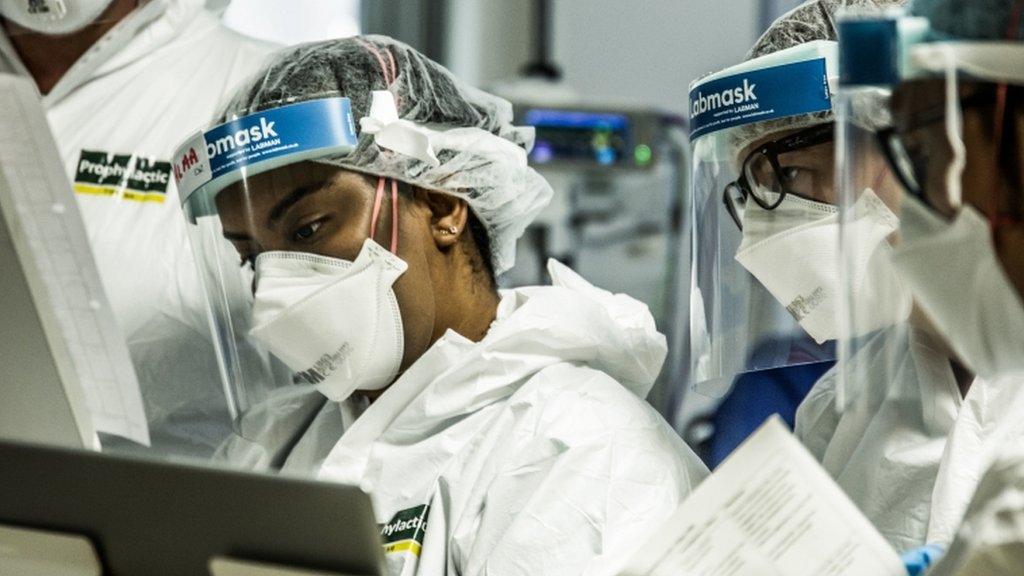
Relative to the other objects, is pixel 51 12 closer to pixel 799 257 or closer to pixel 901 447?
pixel 799 257

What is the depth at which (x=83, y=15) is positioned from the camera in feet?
6.86

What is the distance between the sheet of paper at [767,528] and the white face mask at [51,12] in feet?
4.65

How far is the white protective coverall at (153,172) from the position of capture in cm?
198

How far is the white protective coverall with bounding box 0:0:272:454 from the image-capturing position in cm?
198

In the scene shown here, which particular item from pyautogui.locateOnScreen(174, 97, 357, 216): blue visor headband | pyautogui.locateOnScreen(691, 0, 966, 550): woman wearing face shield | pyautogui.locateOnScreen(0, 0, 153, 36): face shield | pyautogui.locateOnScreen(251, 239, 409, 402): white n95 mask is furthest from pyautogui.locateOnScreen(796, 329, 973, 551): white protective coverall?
pyautogui.locateOnScreen(0, 0, 153, 36): face shield

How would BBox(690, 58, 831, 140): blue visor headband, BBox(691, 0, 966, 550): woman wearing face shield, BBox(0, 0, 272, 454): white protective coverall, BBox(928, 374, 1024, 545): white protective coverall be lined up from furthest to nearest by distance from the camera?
BBox(0, 0, 272, 454): white protective coverall
BBox(690, 58, 831, 140): blue visor headband
BBox(928, 374, 1024, 545): white protective coverall
BBox(691, 0, 966, 550): woman wearing face shield

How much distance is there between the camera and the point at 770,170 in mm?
1551

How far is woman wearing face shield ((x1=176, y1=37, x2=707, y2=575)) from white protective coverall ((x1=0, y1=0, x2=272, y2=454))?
0.24 m

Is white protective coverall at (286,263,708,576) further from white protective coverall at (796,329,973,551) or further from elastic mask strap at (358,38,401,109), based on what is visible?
elastic mask strap at (358,38,401,109)

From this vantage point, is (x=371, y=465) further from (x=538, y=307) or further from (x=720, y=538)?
(x=720, y=538)

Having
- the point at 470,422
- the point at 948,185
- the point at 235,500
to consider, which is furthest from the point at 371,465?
the point at 948,185

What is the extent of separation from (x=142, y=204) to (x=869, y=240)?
120cm

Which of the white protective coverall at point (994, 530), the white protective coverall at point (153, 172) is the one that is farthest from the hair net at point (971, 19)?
the white protective coverall at point (153, 172)

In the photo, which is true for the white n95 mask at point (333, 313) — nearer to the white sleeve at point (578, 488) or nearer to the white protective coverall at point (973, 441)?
the white sleeve at point (578, 488)
